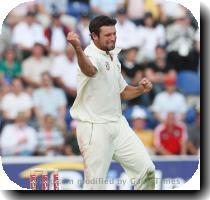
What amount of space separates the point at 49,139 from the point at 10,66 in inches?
54.7

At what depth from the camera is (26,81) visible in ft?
37.9

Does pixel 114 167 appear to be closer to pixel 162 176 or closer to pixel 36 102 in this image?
pixel 162 176

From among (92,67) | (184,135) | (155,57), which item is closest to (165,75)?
(155,57)

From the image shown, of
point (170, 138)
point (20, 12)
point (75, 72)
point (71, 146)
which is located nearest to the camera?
point (71, 146)

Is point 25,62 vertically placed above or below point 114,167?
above

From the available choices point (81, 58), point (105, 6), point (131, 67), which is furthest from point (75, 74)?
point (81, 58)

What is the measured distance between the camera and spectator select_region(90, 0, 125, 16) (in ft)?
38.5

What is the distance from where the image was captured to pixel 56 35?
11820mm

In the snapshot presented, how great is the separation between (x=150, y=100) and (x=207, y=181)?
3012 millimetres

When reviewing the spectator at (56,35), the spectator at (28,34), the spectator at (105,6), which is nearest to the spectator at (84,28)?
the spectator at (105,6)

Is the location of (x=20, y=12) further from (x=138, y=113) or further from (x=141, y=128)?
(x=141, y=128)

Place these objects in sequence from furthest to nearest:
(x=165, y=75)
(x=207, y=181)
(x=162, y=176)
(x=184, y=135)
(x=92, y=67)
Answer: (x=165, y=75) < (x=184, y=135) < (x=162, y=176) < (x=207, y=181) < (x=92, y=67)

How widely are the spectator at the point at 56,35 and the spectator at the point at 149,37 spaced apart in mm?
1185

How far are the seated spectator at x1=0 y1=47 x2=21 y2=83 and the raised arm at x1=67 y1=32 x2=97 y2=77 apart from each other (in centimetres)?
411
